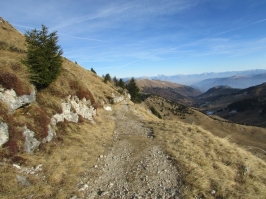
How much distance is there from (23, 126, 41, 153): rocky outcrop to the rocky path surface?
4.39 m

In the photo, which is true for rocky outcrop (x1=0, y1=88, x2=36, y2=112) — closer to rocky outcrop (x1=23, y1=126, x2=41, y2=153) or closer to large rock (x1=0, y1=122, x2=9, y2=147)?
large rock (x1=0, y1=122, x2=9, y2=147)

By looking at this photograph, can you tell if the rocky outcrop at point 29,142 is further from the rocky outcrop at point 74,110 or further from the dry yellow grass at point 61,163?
the rocky outcrop at point 74,110

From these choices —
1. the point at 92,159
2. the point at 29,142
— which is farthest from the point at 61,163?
the point at 29,142

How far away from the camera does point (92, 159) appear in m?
13.6

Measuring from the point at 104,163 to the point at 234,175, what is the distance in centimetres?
949

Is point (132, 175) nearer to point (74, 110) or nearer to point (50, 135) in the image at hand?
point (50, 135)

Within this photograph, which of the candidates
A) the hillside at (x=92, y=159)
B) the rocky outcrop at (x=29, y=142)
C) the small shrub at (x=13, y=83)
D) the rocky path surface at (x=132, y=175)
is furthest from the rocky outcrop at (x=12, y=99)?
the rocky path surface at (x=132, y=175)

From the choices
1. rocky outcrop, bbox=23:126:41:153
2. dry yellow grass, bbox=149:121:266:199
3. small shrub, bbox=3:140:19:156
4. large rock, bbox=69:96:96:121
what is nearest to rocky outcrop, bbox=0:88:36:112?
rocky outcrop, bbox=23:126:41:153

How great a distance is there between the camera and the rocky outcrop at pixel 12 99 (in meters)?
12.7

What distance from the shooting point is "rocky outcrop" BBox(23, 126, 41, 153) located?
1194 cm

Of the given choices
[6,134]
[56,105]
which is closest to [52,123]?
[56,105]

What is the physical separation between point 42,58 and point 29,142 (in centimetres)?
907

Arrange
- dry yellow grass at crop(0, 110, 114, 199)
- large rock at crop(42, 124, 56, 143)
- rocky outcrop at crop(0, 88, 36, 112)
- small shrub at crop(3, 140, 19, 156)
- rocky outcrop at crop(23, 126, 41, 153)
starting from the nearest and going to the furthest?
dry yellow grass at crop(0, 110, 114, 199) → small shrub at crop(3, 140, 19, 156) → rocky outcrop at crop(23, 126, 41, 153) → rocky outcrop at crop(0, 88, 36, 112) → large rock at crop(42, 124, 56, 143)

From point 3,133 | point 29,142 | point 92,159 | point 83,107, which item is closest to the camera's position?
point 3,133
